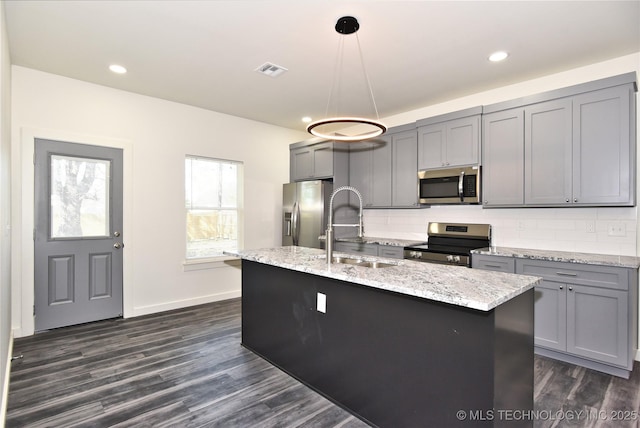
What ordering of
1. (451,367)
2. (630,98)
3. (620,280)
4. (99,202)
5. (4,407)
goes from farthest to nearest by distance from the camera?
(99,202) < (630,98) < (620,280) < (4,407) < (451,367)

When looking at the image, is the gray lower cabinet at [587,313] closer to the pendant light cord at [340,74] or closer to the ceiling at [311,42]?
the ceiling at [311,42]

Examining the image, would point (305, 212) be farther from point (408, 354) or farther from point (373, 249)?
point (408, 354)

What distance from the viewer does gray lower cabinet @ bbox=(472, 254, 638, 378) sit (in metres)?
2.57

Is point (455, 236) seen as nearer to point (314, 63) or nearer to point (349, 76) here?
point (349, 76)

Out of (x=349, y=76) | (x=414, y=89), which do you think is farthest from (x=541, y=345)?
(x=349, y=76)

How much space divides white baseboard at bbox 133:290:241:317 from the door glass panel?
1044 millimetres

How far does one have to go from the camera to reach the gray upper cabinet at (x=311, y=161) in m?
4.90

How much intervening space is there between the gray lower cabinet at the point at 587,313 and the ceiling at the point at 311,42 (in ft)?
6.28

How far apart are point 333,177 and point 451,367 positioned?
3.50 m

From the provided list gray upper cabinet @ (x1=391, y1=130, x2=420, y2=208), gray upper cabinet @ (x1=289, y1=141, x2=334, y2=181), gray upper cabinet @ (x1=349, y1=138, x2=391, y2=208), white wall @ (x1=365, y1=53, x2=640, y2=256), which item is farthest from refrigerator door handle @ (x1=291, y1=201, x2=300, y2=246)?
white wall @ (x1=365, y1=53, x2=640, y2=256)

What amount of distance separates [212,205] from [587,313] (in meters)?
4.50

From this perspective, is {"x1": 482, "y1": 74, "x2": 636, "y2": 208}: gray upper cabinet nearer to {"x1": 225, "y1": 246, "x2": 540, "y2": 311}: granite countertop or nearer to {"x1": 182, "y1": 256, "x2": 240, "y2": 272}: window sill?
{"x1": 225, "y1": 246, "x2": 540, "y2": 311}: granite countertop

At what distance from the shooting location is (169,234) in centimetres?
439

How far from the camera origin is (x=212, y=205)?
16.1ft
